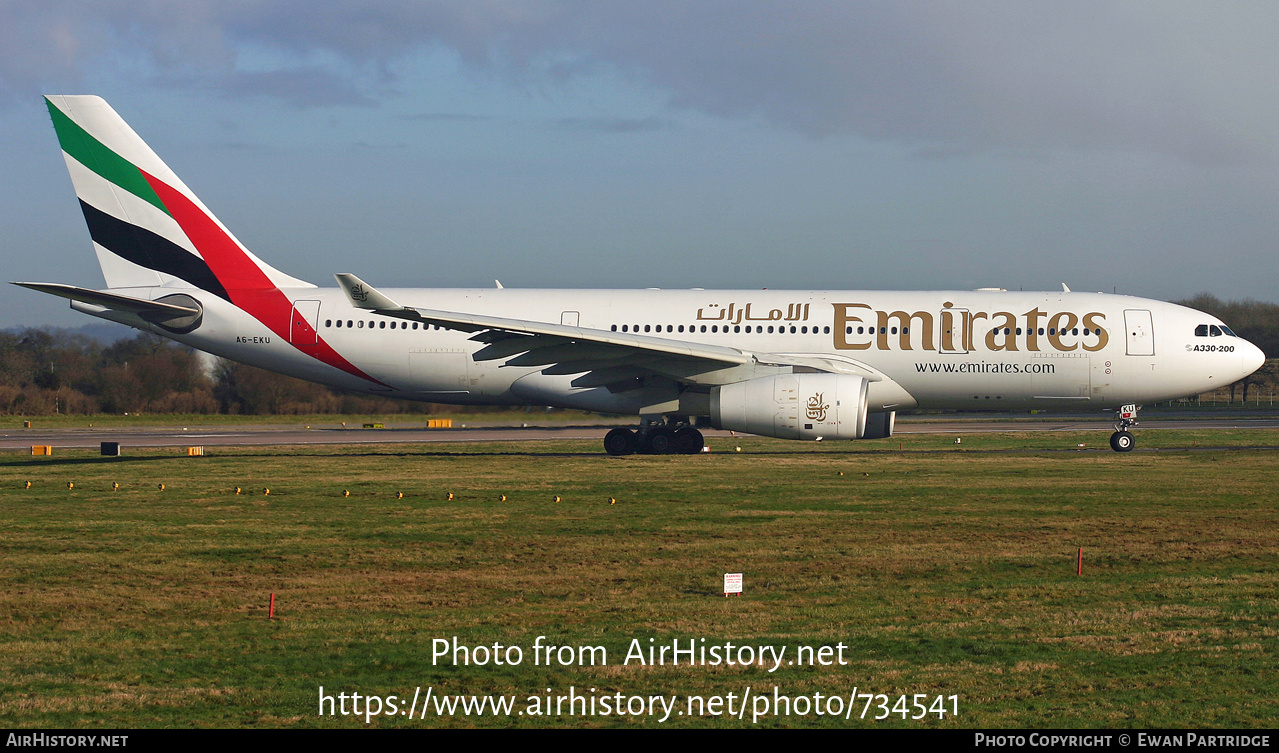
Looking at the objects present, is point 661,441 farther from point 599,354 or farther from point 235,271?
point 235,271

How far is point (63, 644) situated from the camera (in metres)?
8.23

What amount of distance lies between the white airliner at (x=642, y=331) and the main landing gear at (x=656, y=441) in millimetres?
37

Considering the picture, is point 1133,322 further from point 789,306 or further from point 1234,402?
point 1234,402

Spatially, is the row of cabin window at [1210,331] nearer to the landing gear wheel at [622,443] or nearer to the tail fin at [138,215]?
the landing gear wheel at [622,443]

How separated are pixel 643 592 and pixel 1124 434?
20.6 m

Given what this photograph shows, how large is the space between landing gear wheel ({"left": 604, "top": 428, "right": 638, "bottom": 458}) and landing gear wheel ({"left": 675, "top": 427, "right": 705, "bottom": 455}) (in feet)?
3.26

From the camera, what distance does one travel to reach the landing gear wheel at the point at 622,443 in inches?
1014

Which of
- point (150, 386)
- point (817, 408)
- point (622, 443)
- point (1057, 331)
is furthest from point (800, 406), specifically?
point (150, 386)

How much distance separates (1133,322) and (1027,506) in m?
12.0

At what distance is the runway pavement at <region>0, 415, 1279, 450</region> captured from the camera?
33.3m

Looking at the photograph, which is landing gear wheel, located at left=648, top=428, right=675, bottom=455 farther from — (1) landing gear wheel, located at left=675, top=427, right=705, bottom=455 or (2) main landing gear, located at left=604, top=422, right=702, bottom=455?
(1) landing gear wheel, located at left=675, top=427, right=705, bottom=455

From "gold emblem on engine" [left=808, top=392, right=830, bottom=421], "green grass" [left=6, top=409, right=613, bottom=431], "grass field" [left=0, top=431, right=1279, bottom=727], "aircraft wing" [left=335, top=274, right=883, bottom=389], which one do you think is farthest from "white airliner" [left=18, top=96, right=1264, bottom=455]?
"green grass" [left=6, top=409, right=613, bottom=431]
